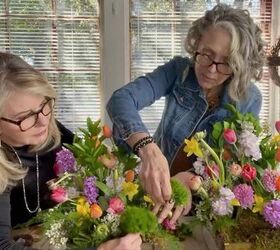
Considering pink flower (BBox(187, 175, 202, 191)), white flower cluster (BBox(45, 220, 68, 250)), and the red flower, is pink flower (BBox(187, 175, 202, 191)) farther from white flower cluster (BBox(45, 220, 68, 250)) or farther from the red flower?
white flower cluster (BBox(45, 220, 68, 250))

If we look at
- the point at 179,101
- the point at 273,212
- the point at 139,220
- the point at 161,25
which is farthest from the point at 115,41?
the point at 139,220

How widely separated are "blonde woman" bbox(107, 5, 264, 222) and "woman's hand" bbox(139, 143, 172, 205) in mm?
95

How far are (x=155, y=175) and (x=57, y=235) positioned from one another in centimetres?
24

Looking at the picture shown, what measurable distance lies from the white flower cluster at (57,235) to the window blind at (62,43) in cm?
178

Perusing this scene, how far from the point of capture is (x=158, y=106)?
2.77 m

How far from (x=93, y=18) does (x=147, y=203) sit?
180cm

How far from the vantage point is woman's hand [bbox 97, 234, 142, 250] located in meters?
0.95

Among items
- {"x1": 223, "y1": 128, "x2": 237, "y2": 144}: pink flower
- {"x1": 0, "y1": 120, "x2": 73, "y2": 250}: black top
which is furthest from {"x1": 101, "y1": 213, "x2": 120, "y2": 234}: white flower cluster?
{"x1": 0, "y1": 120, "x2": 73, "y2": 250}: black top

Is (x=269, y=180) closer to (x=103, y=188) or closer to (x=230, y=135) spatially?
(x=230, y=135)

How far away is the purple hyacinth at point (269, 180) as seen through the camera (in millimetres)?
1102

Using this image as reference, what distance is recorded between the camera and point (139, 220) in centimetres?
91

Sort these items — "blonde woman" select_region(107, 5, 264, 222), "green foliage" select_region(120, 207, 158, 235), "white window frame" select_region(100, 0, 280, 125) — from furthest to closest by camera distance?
"white window frame" select_region(100, 0, 280, 125) < "blonde woman" select_region(107, 5, 264, 222) < "green foliage" select_region(120, 207, 158, 235)

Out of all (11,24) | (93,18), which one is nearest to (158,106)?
(93,18)

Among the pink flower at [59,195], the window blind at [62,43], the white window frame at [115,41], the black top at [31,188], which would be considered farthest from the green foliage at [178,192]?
the window blind at [62,43]
